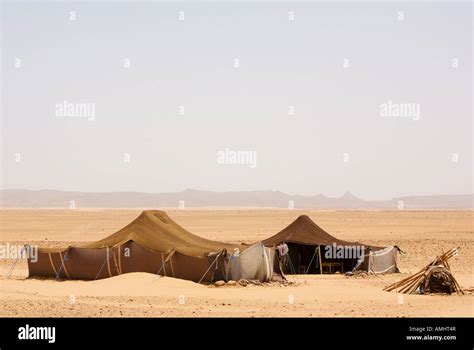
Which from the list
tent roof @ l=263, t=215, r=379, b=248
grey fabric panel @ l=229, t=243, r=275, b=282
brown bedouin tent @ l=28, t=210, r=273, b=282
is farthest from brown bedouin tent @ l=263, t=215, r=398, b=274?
grey fabric panel @ l=229, t=243, r=275, b=282

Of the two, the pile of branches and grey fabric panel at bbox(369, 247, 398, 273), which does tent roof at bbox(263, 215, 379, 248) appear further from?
the pile of branches

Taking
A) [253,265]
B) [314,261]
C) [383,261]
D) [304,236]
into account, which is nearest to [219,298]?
[253,265]

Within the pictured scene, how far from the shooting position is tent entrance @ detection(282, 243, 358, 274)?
40.8 meters

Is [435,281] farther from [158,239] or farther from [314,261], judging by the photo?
[158,239]

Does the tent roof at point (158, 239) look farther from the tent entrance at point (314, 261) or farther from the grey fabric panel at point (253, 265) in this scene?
the tent entrance at point (314, 261)

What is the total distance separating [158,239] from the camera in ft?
120

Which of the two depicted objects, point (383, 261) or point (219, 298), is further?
point (383, 261)

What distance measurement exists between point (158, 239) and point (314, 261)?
813 cm

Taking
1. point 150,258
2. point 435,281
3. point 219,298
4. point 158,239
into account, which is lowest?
point 219,298

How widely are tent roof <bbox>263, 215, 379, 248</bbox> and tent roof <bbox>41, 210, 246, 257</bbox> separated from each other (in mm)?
4106

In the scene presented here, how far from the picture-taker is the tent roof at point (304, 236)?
41125 millimetres

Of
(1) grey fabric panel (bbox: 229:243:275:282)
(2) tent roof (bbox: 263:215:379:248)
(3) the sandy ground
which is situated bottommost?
(3) the sandy ground

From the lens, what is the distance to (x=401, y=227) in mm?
90812
